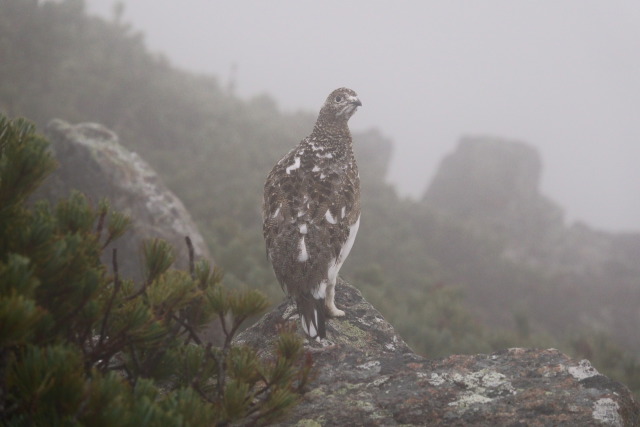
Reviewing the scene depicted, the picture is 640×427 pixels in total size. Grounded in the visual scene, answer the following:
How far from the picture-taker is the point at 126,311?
1.62 metres

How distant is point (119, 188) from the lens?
6.47m

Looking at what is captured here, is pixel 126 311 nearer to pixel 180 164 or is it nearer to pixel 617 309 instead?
pixel 180 164

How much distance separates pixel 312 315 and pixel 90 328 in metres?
1.85

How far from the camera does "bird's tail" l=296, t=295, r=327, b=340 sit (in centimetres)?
320

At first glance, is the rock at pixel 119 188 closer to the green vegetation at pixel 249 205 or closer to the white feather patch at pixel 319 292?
the green vegetation at pixel 249 205

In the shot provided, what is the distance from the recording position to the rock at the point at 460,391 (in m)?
2.29

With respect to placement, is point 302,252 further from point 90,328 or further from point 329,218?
point 90,328

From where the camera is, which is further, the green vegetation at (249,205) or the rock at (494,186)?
the rock at (494,186)

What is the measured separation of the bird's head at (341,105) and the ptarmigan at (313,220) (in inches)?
8.1

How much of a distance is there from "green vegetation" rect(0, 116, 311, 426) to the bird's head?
2919 millimetres

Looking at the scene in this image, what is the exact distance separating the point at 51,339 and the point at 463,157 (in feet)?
77.9

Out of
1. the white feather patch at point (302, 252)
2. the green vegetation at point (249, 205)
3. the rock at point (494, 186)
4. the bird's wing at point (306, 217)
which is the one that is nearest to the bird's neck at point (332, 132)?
Result: the bird's wing at point (306, 217)

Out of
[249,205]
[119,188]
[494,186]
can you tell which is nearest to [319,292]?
[119,188]

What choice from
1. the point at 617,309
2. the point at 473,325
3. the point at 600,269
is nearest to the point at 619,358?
the point at 473,325
